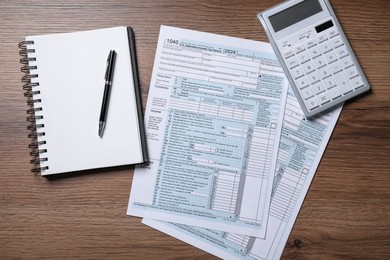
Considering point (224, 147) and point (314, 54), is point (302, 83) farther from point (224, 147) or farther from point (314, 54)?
point (224, 147)

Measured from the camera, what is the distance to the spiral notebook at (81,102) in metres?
0.71

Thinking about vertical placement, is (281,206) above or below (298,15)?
below

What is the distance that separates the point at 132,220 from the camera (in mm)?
721

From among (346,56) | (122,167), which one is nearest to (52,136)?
(122,167)

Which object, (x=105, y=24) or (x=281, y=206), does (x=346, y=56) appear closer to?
(x=281, y=206)

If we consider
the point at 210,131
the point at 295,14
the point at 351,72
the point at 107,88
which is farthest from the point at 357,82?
the point at 107,88

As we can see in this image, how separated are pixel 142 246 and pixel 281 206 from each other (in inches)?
9.2

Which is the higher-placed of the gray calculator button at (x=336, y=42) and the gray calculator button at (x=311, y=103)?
the gray calculator button at (x=336, y=42)

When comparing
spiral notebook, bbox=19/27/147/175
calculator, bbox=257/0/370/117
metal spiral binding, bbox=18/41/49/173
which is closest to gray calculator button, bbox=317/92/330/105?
calculator, bbox=257/0/370/117

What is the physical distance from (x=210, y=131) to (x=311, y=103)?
168mm

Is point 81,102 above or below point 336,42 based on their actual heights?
below

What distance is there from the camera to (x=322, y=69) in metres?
0.71

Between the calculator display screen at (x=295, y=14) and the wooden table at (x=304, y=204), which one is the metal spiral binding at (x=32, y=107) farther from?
the calculator display screen at (x=295, y=14)

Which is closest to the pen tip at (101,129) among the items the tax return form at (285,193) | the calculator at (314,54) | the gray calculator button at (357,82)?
the tax return form at (285,193)
